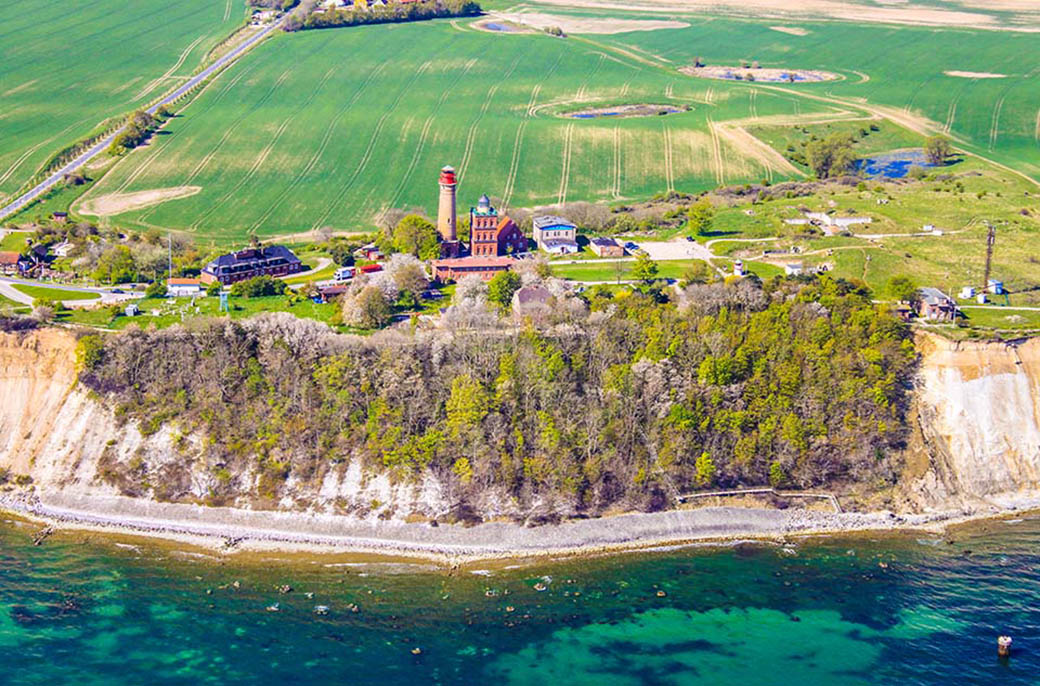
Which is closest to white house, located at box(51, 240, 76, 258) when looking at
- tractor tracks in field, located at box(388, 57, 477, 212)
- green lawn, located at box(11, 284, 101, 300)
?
green lawn, located at box(11, 284, 101, 300)

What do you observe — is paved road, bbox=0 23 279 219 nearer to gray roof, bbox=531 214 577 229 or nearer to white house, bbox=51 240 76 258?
white house, bbox=51 240 76 258

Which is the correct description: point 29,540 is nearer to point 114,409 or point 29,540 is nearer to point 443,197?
point 114,409

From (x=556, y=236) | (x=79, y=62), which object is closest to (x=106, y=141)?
(x=79, y=62)

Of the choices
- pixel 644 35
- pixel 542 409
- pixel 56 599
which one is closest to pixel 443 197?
pixel 542 409

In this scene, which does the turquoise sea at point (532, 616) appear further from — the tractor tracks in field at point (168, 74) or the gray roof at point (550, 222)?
the tractor tracks in field at point (168, 74)

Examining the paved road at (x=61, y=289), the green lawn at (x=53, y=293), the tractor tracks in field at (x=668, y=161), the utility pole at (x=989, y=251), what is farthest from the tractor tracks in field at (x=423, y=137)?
the utility pole at (x=989, y=251)
